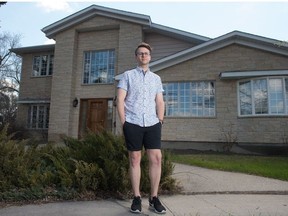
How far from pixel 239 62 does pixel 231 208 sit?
995 cm

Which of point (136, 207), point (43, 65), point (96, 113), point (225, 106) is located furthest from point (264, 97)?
point (43, 65)

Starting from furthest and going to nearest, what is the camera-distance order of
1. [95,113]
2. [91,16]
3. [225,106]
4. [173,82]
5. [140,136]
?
[91,16] < [95,113] < [173,82] < [225,106] < [140,136]

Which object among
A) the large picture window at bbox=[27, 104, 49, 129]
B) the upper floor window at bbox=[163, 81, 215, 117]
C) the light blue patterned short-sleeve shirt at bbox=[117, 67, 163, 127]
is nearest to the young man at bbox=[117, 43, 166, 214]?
the light blue patterned short-sleeve shirt at bbox=[117, 67, 163, 127]

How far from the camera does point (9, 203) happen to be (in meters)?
4.42

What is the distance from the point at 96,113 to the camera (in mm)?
17578

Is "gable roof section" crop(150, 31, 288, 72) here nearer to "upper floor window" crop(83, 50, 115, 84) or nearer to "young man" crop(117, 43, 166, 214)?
"upper floor window" crop(83, 50, 115, 84)

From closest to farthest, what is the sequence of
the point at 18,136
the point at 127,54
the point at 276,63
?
the point at 276,63 → the point at 127,54 → the point at 18,136

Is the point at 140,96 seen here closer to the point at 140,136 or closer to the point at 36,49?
the point at 140,136

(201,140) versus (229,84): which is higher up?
(229,84)

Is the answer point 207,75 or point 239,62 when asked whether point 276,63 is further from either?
point 207,75

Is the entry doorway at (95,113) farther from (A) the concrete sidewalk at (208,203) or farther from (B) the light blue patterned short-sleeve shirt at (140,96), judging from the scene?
(B) the light blue patterned short-sleeve shirt at (140,96)

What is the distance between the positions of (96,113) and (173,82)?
5640 millimetres

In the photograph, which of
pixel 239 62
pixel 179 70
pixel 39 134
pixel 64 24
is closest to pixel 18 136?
pixel 39 134

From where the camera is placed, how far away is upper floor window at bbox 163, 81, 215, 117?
44.0ft
